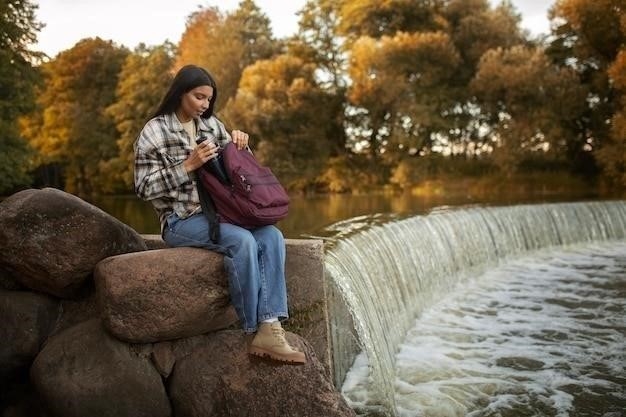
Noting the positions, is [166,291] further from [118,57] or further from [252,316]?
[118,57]

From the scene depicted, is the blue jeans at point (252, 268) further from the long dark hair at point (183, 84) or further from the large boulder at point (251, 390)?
the long dark hair at point (183, 84)

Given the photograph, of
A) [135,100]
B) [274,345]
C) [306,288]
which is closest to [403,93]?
[135,100]

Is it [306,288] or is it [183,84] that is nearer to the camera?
[183,84]

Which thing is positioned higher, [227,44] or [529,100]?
[227,44]

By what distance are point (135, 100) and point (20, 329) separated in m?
28.0

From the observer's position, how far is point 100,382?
3.32 meters

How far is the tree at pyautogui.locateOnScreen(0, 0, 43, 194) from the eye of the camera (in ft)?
54.5

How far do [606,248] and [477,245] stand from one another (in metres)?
3.65

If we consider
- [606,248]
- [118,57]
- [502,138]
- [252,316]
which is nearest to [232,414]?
[252,316]

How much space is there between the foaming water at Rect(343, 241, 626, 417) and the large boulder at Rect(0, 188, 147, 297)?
275 centimetres

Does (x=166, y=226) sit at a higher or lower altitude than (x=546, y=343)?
higher

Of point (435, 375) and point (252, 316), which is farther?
point (435, 375)

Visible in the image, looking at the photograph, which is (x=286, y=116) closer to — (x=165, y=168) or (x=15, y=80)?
(x=15, y=80)

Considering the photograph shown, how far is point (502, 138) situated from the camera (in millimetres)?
21328
